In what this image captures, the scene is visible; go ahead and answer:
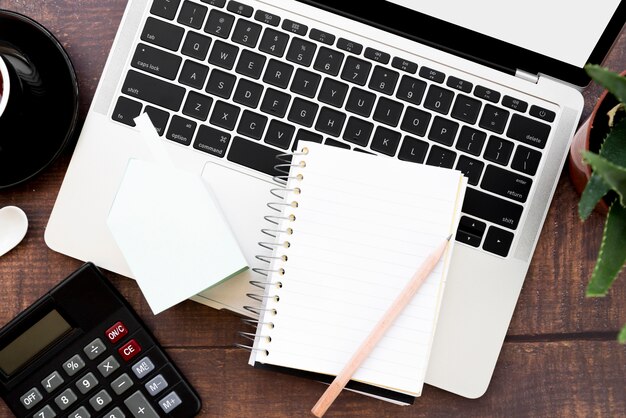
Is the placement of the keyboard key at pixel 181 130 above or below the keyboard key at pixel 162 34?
below

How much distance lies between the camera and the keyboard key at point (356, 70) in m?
0.61

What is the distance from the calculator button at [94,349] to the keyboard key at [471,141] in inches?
14.5

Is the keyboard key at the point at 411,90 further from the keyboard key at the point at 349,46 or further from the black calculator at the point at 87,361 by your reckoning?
the black calculator at the point at 87,361

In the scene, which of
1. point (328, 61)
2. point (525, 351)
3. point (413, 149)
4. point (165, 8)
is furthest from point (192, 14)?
point (525, 351)

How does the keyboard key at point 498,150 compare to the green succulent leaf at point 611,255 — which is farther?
the keyboard key at point 498,150

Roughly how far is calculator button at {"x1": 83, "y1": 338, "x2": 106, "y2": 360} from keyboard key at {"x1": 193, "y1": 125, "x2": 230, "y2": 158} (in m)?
0.20

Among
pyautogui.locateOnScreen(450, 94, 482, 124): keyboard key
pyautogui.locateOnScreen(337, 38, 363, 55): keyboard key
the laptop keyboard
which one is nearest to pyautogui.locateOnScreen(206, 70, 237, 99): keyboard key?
the laptop keyboard

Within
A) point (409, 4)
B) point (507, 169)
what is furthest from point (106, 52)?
point (507, 169)

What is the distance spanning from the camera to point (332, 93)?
605mm

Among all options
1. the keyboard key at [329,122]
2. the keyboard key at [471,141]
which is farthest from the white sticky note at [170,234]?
the keyboard key at [471,141]

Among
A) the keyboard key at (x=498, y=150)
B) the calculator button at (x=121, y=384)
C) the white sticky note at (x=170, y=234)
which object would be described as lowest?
the calculator button at (x=121, y=384)

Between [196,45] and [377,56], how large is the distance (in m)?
0.17

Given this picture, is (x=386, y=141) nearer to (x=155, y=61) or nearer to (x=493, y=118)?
(x=493, y=118)

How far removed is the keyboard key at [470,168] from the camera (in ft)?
1.95
